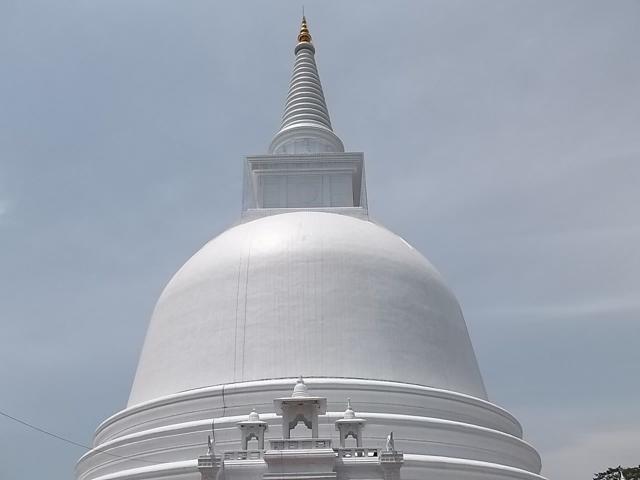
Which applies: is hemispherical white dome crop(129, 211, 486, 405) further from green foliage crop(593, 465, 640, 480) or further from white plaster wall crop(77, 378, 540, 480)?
green foliage crop(593, 465, 640, 480)

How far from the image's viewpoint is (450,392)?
19.9 meters

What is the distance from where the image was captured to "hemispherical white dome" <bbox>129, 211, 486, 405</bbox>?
773 inches

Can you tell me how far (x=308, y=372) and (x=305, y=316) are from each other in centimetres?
174

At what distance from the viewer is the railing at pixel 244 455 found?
616 inches

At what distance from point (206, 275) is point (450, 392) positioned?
812cm

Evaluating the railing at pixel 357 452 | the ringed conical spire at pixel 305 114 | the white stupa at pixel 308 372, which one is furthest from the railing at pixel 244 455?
the ringed conical spire at pixel 305 114

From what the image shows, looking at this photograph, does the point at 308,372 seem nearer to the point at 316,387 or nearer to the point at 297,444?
the point at 316,387

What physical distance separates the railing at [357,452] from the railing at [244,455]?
1.73 metres

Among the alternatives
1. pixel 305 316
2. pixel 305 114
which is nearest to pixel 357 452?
pixel 305 316

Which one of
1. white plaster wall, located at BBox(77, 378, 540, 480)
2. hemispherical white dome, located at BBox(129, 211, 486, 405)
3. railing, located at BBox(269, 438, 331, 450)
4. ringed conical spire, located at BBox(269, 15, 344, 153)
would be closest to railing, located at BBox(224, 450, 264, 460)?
railing, located at BBox(269, 438, 331, 450)

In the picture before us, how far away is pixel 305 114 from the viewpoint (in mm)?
30391

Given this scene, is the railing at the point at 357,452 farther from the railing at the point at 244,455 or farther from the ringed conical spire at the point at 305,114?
the ringed conical spire at the point at 305,114

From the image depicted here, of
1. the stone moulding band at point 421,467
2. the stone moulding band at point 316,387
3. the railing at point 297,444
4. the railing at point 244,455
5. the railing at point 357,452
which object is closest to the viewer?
the railing at point 297,444

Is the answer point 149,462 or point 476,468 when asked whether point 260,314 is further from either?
point 476,468
